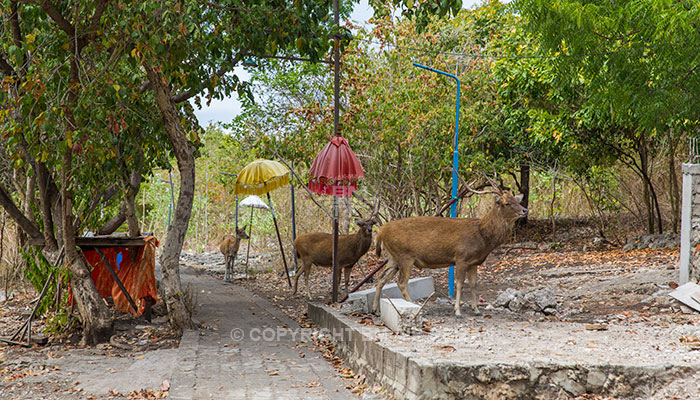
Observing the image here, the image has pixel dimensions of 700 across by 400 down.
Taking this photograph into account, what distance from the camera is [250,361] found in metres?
7.34

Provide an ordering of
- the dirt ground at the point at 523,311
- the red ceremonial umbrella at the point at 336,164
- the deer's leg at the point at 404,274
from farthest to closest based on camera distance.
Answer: the red ceremonial umbrella at the point at 336,164 < the deer's leg at the point at 404,274 < the dirt ground at the point at 523,311

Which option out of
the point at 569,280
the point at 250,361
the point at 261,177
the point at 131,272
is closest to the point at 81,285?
the point at 131,272

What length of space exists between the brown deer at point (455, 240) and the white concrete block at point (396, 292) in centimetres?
65

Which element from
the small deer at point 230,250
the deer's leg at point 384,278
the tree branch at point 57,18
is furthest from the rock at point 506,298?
the small deer at point 230,250

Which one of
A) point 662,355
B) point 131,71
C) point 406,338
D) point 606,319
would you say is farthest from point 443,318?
point 131,71

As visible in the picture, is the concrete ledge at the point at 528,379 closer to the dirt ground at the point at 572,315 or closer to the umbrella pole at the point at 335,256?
the dirt ground at the point at 572,315

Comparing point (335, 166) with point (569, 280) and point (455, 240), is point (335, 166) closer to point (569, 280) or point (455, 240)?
point (455, 240)

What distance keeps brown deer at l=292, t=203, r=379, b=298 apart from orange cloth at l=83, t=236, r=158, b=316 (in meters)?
3.00

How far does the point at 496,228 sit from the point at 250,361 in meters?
3.48

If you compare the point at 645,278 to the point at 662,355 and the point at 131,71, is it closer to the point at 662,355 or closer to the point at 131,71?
the point at 662,355

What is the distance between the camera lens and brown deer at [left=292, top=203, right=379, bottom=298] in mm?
11055

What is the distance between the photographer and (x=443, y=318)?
8000 mm

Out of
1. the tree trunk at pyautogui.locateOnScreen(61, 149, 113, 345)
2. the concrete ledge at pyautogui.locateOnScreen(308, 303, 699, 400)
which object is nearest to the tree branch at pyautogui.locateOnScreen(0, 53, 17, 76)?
the tree trunk at pyautogui.locateOnScreen(61, 149, 113, 345)

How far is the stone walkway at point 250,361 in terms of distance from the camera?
19.8ft
